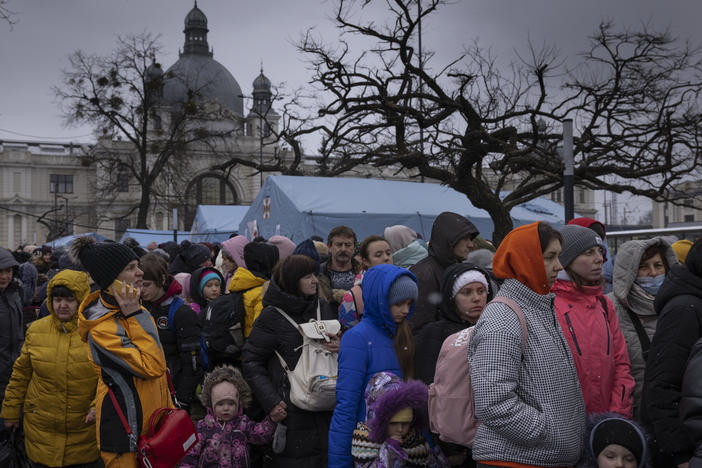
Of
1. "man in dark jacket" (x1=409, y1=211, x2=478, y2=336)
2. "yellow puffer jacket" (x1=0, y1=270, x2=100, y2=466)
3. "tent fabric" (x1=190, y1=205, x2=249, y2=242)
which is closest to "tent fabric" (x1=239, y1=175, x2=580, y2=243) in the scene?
"tent fabric" (x1=190, y1=205, x2=249, y2=242)

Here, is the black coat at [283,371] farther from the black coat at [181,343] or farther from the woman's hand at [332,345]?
the black coat at [181,343]

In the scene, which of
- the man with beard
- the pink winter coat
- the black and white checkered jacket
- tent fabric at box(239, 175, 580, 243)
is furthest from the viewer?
tent fabric at box(239, 175, 580, 243)

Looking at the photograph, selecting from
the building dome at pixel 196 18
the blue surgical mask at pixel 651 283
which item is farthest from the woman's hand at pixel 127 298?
the building dome at pixel 196 18

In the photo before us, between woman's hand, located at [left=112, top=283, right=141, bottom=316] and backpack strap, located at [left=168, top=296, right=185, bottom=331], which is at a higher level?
woman's hand, located at [left=112, top=283, right=141, bottom=316]

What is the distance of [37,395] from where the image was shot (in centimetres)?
426

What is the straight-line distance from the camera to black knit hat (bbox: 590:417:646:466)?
8.89 feet

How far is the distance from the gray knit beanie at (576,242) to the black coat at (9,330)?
4.37 m

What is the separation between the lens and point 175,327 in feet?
16.0

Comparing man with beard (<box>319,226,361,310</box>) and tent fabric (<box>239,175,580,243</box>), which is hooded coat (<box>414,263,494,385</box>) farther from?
tent fabric (<box>239,175,580,243</box>)

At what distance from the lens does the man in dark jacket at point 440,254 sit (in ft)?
14.0

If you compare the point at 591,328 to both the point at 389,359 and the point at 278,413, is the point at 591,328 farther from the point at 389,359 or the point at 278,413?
the point at 278,413

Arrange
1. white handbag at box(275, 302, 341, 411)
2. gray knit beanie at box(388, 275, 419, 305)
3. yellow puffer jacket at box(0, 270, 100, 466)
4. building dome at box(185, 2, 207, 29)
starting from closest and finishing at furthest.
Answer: gray knit beanie at box(388, 275, 419, 305) < white handbag at box(275, 302, 341, 411) < yellow puffer jacket at box(0, 270, 100, 466) < building dome at box(185, 2, 207, 29)

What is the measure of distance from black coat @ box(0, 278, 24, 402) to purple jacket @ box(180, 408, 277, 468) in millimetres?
2167

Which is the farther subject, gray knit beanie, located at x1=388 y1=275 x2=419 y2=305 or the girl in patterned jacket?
the girl in patterned jacket
